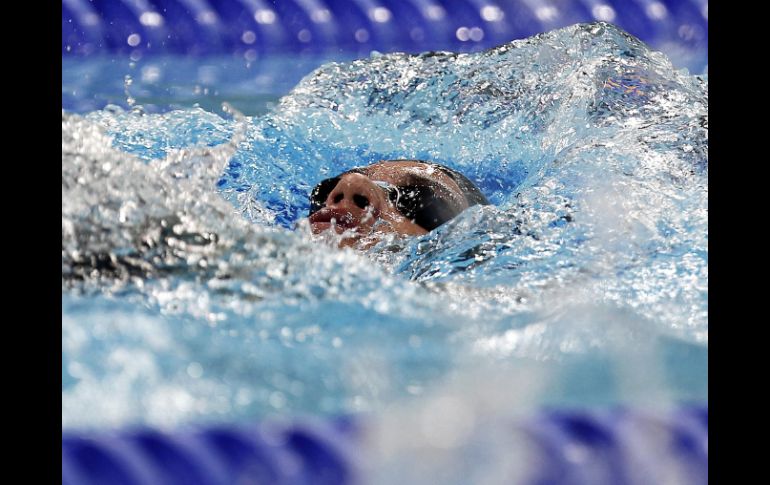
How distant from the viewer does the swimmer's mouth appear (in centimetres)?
149

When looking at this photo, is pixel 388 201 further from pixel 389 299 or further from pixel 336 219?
pixel 389 299

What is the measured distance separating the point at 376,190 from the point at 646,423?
Answer: 0.79 meters

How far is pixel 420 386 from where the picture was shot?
2.59 ft

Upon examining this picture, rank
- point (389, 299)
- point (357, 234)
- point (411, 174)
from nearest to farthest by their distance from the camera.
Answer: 1. point (389, 299)
2. point (357, 234)
3. point (411, 174)

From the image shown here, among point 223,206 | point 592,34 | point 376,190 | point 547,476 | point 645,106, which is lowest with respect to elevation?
point 547,476

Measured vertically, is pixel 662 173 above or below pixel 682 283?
Answer: above

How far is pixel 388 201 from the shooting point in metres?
1.53

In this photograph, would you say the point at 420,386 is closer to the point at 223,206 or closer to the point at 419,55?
the point at 223,206

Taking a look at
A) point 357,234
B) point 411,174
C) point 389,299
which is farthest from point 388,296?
point 411,174

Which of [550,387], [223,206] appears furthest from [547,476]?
[223,206]

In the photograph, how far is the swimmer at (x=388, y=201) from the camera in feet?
4.89

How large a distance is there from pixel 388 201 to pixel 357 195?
7 cm

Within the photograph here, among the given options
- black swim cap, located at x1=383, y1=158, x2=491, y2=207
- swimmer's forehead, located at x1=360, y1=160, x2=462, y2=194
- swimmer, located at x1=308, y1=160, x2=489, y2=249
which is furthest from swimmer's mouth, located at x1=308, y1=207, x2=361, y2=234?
black swim cap, located at x1=383, y1=158, x2=491, y2=207

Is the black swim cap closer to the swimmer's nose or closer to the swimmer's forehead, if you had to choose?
the swimmer's forehead
